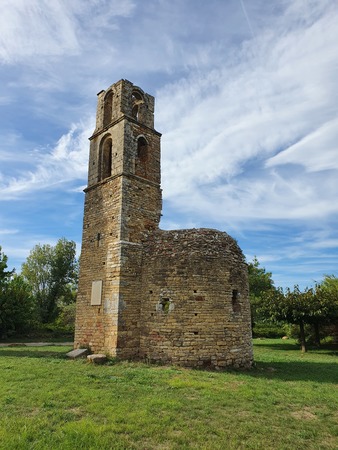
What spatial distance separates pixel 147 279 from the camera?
11320 millimetres

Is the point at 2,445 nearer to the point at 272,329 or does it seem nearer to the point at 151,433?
the point at 151,433

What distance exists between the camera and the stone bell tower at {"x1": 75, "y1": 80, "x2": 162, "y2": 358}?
439 inches

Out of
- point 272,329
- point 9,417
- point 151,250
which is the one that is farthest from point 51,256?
point 9,417

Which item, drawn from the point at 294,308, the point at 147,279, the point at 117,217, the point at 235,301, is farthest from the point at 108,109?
the point at 294,308

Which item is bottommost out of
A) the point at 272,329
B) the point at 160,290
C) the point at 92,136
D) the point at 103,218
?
the point at 272,329

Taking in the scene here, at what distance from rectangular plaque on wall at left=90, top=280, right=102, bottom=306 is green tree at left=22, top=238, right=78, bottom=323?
78.6 feet

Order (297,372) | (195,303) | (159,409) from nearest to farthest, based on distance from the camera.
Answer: (159,409), (195,303), (297,372)

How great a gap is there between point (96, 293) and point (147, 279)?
2090mm

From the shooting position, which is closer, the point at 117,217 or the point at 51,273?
the point at 117,217

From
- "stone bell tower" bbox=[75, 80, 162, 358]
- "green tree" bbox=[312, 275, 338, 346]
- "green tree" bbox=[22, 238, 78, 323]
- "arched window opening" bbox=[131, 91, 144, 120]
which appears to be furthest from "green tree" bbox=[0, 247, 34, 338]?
"green tree" bbox=[312, 275, 338, 346]

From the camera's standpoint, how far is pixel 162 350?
1037 cm

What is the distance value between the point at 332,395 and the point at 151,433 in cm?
498

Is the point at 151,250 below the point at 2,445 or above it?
above

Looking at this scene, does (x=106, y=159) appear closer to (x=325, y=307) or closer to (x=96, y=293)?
(x=96, y=293)
